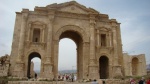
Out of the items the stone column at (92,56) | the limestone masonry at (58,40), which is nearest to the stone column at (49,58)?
the limestone masonry at (58,40)

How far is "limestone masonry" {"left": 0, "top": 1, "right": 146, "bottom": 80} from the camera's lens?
78.6 ft

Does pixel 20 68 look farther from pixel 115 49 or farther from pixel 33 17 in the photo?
pixel 115 49

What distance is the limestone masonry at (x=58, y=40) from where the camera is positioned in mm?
23953

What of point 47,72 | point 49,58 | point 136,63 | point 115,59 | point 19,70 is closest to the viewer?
point 19,70

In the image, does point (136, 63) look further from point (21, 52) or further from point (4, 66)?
point (4, 66)

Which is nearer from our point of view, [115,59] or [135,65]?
[115,59]

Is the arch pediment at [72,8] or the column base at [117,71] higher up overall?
the arch pediment at [72,8]

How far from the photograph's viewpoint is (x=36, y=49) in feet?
80.9

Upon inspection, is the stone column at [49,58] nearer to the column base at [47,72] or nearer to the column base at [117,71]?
the column base at [47,72]

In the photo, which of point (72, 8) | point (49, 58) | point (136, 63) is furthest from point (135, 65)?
point (49, 58)

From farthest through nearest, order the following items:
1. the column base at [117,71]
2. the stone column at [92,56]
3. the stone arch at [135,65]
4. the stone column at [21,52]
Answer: the stone arch at [135,65] < the column base at [117,71] < the stone column at [92,56] < the stone column at [21,52]

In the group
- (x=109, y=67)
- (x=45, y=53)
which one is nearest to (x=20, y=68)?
(x=45, y=53)

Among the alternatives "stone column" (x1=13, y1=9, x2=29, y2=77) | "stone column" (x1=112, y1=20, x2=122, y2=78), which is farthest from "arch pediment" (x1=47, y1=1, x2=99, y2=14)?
"stone column" (x1=112, y1=20, x2=122, y2=78)

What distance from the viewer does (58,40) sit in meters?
25.7
